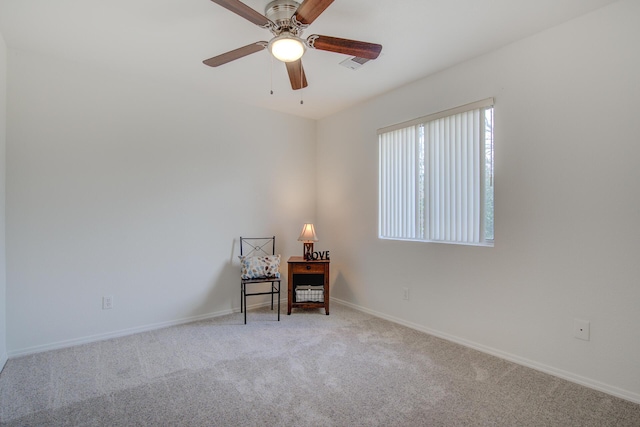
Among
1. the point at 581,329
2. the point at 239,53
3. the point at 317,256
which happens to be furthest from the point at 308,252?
the point at 581,329

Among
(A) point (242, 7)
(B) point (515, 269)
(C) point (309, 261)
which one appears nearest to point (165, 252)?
(C) point (309, 261)

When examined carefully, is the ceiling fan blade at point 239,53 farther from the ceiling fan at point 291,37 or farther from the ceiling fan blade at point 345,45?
the ceiling fan blade at point 345,45

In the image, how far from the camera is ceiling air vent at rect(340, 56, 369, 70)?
266 centimetres

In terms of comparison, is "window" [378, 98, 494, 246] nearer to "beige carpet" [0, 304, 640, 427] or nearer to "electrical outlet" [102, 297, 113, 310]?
"beige carpet" [0, 304, 640, 427]

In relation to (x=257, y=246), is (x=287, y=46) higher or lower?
higher

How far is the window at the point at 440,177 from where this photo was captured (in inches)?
106

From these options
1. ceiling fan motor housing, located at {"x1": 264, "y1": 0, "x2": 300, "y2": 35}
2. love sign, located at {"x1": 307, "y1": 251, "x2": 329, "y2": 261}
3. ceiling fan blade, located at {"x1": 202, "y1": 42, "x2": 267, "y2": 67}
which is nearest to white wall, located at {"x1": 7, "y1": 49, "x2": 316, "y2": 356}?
love sign, located at {"x1": 307, "y1": 251, "x2": 329, "y2": 261}

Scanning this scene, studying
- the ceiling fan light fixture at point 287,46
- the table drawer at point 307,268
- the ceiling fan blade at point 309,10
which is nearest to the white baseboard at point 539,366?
the table drawer at point 307,268

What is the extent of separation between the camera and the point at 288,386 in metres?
2.12

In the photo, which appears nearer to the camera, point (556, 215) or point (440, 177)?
point (556, 215)

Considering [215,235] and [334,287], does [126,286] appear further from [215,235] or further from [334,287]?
[334,287]

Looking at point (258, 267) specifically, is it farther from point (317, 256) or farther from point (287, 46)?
point (287, 46)

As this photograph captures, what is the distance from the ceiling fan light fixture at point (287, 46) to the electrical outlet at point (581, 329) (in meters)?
2.61

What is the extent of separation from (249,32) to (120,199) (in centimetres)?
198
